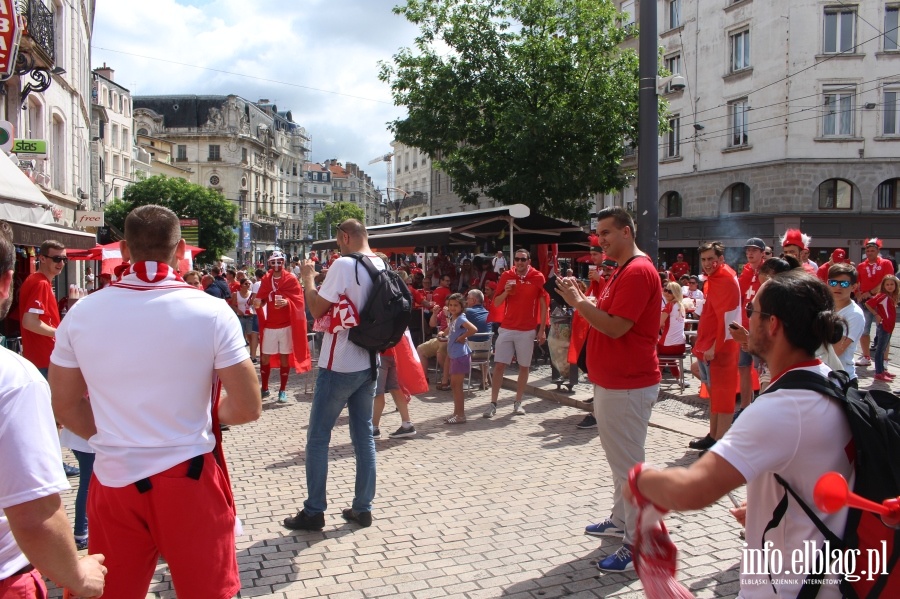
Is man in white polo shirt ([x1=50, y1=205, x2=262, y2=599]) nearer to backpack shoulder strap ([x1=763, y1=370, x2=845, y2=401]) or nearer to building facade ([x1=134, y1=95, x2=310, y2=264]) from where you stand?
backpack shoulder strap ([x1=763, y1=370, x2=845, y2=401])

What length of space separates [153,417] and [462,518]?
2.95 meters

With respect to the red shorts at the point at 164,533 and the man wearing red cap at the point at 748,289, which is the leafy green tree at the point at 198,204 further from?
the red shorts at the point at 164,533

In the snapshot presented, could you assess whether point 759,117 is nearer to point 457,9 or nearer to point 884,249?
point 884,249

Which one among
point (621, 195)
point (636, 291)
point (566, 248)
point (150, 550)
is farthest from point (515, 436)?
point (621, 195)

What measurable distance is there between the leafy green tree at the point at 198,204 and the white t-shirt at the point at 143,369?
2036 inches

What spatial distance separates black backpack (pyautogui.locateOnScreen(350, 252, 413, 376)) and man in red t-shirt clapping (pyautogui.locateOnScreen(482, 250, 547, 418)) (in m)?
3.49

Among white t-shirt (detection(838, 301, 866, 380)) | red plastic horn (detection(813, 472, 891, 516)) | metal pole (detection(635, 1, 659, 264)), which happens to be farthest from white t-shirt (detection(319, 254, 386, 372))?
metal pole (detection(635, 1, 659, 264))

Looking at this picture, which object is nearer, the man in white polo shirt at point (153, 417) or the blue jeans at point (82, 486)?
the man in white polo shirt at point (153, 417)

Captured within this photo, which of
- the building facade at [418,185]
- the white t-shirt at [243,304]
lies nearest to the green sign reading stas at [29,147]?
the white t-shirt at [243,304]

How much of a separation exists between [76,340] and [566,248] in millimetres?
15905

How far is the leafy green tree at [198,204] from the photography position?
5241 centimetres

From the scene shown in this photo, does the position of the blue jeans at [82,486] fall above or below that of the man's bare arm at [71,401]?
below

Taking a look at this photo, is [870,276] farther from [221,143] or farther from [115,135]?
[221,143]

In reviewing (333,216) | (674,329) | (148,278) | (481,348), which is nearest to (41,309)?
(148,278)
